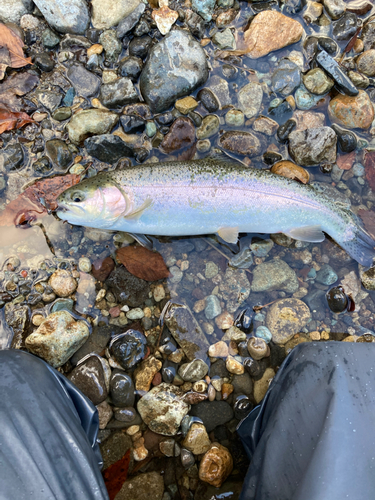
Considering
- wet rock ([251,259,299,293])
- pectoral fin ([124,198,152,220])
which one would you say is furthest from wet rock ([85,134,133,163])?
wet rock ([251,259,299,293])

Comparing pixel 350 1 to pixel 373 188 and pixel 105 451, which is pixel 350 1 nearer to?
pixel 373 188

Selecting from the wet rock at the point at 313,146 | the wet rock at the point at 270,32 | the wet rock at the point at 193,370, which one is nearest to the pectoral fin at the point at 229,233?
the wet rock at the point at 313,146

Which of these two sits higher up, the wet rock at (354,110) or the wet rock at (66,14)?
the wet rock at (66,14)

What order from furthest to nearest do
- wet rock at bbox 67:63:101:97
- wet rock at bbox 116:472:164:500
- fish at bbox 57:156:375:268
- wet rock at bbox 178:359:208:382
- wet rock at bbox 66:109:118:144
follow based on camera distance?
wet rock at bbox 67:63:101:97, wet rock at bbox 66:109:118:144, wet rock at bbox 178:359:208:382, fish at bbox 57:156:375:268, wet rock at bbox 116:472:164:500

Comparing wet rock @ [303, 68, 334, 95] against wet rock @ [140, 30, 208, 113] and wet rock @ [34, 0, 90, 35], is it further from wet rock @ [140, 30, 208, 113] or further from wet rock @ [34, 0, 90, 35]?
wet rock @ [34, 0, 90, 35]

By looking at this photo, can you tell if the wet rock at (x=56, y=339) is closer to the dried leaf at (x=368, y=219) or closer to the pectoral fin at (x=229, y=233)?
the pectoral fin at (x=229, y=233)

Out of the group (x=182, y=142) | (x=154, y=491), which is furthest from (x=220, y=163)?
(x=154, y=491)
